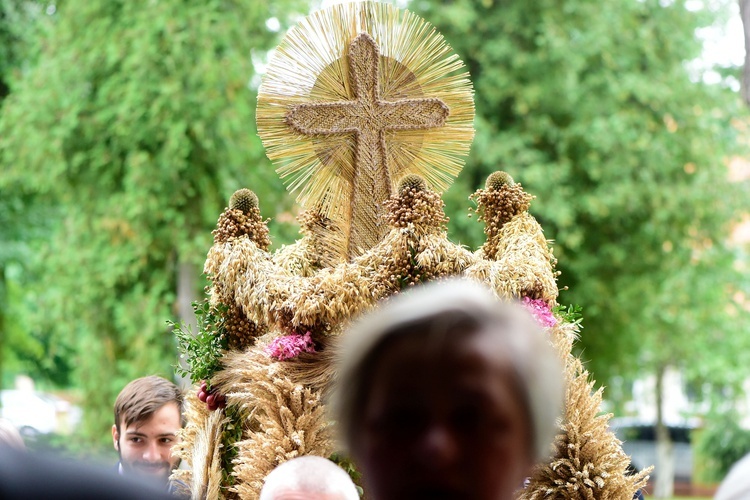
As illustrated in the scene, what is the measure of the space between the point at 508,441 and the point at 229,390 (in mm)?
2440

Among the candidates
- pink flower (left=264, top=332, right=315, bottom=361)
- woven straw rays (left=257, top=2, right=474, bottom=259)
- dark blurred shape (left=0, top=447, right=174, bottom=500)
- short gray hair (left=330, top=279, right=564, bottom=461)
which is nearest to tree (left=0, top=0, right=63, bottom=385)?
woven straw rays (left=257, top=2, right=474, bottom=259)

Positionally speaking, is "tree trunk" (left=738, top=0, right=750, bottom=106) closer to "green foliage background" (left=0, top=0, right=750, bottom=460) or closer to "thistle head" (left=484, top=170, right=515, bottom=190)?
"thistle head" (left=484, top=170, right=515, bottom=190)

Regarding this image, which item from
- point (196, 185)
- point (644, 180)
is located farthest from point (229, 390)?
point (644, 180)

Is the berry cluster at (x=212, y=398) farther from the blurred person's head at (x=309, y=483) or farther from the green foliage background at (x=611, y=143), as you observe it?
the green foliage background at (x=611, y=143)

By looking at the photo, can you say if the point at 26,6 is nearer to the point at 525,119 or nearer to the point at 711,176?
the point at 525,119

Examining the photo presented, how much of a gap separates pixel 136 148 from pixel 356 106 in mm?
7107

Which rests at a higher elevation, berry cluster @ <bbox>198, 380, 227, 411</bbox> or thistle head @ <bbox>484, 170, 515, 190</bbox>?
thistle head @ <bbox>484, 170, 515, 190</bbox>

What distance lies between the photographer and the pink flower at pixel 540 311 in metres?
3.37

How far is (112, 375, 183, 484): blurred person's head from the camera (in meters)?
4.20

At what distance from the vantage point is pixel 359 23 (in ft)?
12.8

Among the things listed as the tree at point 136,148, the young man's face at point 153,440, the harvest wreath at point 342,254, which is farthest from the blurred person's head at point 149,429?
the tree at point 136,148

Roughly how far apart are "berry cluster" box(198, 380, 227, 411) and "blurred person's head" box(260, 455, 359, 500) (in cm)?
160

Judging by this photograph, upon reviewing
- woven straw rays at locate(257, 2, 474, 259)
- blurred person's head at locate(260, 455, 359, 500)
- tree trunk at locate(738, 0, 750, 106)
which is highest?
tree trunk at locate(738, 0, 750, 106)

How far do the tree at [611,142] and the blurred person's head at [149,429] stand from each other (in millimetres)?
7618
